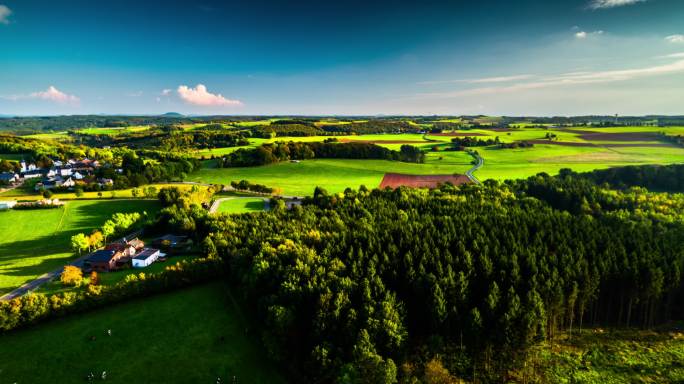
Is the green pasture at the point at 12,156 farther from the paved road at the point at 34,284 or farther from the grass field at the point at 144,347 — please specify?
the grass field at the point at 144,347

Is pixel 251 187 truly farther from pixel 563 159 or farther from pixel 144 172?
pixel 563 159

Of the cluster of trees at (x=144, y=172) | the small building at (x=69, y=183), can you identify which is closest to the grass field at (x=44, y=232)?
the cluster of trees at (x=144, y=172)

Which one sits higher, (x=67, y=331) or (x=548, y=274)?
(x=548, y=274)

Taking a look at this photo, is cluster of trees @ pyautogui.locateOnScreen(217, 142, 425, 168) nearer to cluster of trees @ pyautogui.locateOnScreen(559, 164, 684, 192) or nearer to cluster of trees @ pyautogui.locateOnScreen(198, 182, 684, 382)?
cluster of trees @ pyautogui.locateOnScreen(559, 164, 684, 192)

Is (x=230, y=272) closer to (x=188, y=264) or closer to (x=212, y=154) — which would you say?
(x=188, y=264)

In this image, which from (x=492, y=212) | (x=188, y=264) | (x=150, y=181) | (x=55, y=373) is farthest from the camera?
(x=150, y=181)

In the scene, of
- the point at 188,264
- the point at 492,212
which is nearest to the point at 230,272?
the point at 188,264
